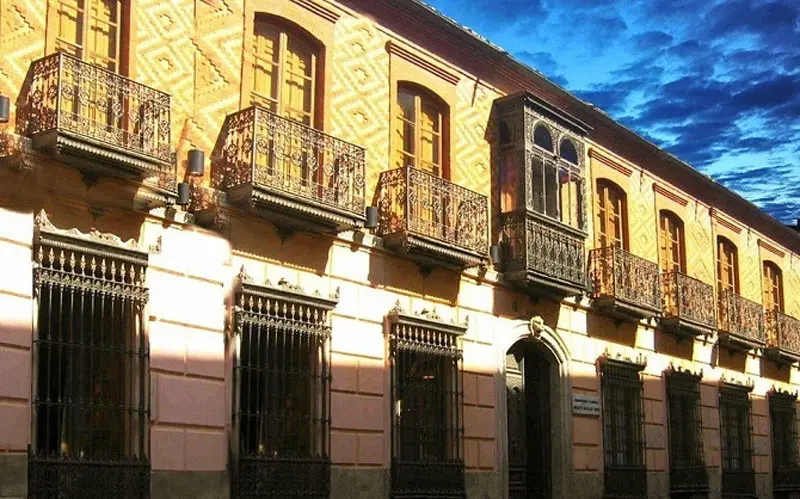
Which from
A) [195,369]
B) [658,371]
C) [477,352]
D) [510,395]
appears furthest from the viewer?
[658,371]

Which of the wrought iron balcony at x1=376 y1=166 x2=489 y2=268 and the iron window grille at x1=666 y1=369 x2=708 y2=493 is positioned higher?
the wrought iron balcony at x1=376 y1=166 x2=489 y2=268

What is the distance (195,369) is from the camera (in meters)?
13.1

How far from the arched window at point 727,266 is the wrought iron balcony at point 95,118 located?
16395 millimetres

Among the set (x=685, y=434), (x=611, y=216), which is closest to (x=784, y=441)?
(x=685, y=434)

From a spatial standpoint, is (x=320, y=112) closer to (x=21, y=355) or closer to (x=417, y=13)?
(x=417, y=13)

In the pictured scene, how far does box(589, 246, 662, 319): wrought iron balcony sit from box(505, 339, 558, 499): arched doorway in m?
1.65

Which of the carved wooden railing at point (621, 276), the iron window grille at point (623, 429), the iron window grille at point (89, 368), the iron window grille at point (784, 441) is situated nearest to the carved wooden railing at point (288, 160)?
the iron window grille at point (89, 368)

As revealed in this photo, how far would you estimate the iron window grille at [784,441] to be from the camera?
27.9 m

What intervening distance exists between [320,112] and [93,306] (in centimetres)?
447

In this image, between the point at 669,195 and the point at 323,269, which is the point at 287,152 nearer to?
the point at 323,269

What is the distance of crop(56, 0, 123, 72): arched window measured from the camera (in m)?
12.4

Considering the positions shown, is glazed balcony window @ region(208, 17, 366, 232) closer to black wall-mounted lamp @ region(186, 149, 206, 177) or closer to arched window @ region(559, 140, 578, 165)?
black wall-mounted lamp @ region(186, 149, 206, 177)

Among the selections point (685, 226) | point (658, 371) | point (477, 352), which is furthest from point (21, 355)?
point (685, 226)

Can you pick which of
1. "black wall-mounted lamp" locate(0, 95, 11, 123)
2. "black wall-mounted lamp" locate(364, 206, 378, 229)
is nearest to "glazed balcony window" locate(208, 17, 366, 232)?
"black wall-mounted lamp" locate(364, 206, 378, 229)
